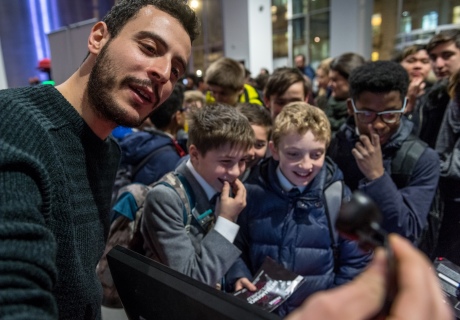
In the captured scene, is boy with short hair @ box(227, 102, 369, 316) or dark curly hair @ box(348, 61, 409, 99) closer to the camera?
boy with short hair @ box(227, 102, 369, 316)

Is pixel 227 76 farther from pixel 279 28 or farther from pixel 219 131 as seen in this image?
pixel 279 28

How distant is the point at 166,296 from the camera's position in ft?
1.91

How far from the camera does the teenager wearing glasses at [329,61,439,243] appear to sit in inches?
63.2

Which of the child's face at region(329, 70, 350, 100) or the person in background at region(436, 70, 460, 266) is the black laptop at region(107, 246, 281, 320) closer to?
the person in background at region(436, 70, 460, 266)

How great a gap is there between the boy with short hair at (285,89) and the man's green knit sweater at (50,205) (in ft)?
5.06

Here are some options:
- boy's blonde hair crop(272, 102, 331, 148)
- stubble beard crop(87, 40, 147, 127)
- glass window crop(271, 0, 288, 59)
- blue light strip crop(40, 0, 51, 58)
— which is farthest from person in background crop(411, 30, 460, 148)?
blue light strip crop(40, 0, 51, 58)

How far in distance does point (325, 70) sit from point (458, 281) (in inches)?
165

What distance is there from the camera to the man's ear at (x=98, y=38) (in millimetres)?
1132

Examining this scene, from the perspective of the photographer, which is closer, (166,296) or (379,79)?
(166,296)

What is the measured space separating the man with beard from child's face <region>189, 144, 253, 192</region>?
0.37m

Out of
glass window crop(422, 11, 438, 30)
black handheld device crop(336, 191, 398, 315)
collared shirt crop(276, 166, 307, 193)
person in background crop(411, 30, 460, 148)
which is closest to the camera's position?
black handheld device crop(336, 191, 398, 315)

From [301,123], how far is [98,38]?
0.95 metres

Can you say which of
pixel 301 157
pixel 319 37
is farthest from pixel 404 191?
pixel 319 37

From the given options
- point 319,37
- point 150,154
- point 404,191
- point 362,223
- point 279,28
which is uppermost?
point 279,28
